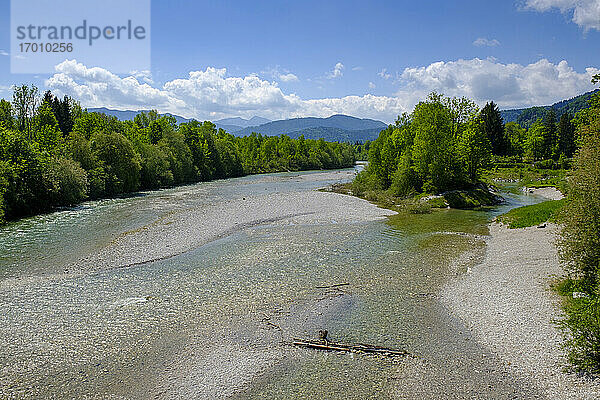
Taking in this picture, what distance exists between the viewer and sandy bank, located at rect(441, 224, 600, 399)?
1138 cm

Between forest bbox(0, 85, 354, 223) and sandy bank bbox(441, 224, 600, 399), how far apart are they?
38898mm

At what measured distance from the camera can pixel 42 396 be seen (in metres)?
11.2

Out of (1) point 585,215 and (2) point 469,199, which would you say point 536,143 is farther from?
(1) point 585,215

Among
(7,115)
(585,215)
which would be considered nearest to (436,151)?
(585,215)

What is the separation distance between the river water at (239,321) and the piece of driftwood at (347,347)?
1.24 feet

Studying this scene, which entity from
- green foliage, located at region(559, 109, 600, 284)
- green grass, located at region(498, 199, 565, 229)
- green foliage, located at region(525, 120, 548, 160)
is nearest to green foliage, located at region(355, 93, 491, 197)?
green grass, located at region(498, 199, 565, 229)

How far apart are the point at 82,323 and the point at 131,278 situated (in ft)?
18.3

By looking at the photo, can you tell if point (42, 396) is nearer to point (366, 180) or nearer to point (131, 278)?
point (131, 278)

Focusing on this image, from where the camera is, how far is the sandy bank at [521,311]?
11.4 m

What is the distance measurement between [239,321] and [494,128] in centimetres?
11508

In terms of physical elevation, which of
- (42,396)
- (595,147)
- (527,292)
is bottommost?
(42,396)

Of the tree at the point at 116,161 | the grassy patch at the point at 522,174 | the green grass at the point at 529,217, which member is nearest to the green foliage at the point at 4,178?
the tree at the point at 116,161

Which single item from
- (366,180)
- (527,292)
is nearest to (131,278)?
(527,292)

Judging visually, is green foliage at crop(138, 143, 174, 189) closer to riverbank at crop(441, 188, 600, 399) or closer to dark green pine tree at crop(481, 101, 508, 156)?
riverbank at crop(441, 188, 600, 399)
